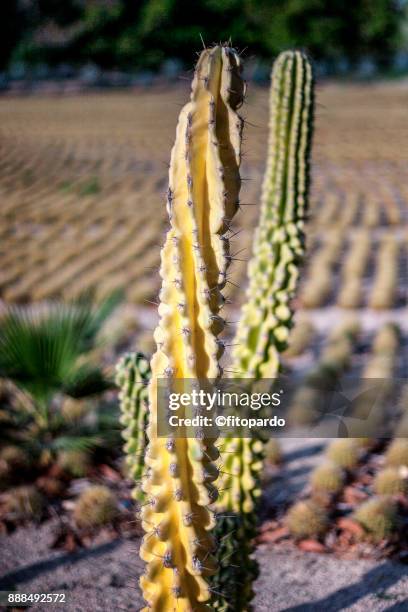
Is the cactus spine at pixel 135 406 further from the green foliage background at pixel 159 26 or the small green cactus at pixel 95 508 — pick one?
the green foliage background at pixel 159 26

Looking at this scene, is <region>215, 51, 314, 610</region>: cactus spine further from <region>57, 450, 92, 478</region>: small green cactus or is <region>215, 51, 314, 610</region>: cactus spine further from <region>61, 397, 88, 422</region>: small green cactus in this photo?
<region>61, 397, 88, 422</region>: small green cactus

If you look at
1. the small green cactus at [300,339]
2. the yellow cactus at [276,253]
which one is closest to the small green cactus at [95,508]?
the yellow cactus at [276,253]

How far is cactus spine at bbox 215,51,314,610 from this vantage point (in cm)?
296

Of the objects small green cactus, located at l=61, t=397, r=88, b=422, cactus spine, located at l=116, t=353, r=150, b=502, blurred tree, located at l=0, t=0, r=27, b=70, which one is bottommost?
small green cactus, located at l=61, t=397, r=88, b=422

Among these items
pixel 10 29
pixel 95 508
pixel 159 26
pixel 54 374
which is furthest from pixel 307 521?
pixel 159 26

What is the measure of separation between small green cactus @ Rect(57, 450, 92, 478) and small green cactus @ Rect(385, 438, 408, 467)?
1936mm

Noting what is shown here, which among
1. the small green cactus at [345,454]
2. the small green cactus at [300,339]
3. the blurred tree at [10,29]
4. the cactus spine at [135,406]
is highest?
the blurred tree at [10,29]

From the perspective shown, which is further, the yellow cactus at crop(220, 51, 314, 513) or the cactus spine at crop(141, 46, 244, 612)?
the yellow cactus at crop(220, 51, 314, 513)

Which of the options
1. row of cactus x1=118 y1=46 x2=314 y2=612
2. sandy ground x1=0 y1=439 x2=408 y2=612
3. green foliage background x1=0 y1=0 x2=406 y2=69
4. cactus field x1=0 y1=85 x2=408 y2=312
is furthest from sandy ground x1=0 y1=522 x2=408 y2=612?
green foliage background x1=0 y1=0 x2=406 y2=69

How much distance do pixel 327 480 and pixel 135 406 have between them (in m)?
1.85

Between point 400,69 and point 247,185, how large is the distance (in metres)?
49.3

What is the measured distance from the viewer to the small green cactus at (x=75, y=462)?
4.59 m

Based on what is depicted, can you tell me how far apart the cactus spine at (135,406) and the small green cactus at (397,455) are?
7.00 ft

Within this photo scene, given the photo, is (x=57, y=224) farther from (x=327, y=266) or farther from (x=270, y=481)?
(x=270, y=481)
